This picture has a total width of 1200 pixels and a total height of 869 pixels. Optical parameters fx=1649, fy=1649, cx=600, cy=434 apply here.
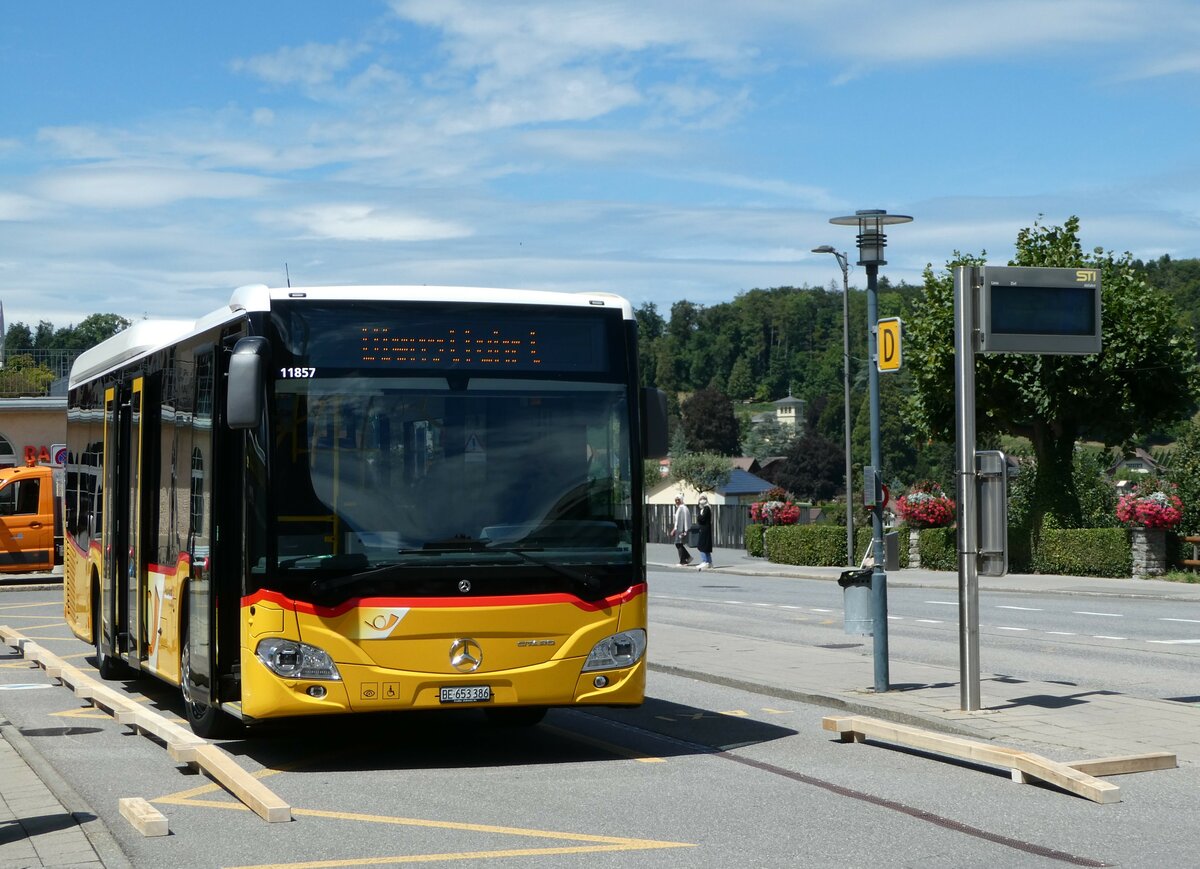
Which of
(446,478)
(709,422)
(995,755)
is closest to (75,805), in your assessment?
(446,478)

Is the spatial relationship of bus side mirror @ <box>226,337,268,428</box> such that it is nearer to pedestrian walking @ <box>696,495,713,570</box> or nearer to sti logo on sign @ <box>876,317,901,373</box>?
sti logo on sign @ <box>876,317,901,373</box>

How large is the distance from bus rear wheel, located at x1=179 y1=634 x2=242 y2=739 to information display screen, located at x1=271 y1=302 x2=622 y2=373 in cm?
249

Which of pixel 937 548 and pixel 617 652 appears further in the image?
pixel 937 548

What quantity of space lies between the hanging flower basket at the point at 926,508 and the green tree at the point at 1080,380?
2299mm

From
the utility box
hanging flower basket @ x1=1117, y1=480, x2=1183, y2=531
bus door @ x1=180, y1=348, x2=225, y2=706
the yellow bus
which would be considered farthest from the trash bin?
hanging flower basket @ x1=1117, y1=480, x2=1183, y2=531

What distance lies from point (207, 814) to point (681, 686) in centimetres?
689

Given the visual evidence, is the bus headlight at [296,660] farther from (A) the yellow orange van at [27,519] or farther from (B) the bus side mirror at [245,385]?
(A) the yellow orange van at [27,519]

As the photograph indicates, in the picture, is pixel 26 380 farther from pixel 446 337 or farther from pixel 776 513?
pixel 446 337

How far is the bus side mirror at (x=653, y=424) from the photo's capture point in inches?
396

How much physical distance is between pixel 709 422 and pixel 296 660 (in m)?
162

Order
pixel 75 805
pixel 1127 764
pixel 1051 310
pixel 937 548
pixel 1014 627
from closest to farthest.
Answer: pixel 75 805 < pixel 1127 764 < pixel 1051 310 < pixel 1014 627 < pixel 937 548

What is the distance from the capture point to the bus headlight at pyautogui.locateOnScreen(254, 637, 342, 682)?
367 inches

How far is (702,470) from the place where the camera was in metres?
119

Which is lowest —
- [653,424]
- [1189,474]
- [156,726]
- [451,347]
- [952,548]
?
[952,548]
